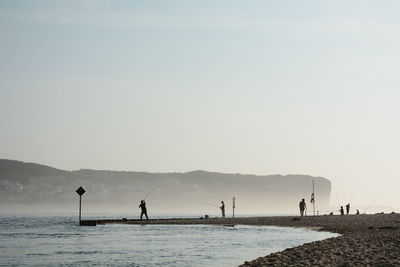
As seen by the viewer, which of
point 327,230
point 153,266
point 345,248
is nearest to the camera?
point 153,266

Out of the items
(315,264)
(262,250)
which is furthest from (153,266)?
(262,250)

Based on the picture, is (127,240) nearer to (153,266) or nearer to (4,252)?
(4,252)

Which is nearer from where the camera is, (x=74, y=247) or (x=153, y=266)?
(x=153, y=266)

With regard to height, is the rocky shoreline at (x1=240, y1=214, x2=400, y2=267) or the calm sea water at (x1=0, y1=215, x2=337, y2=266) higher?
the rocky shoreline at (x1=240, y1=214, x2=400, y2=267)

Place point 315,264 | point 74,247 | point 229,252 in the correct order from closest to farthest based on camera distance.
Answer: point 315,264 < point 229,252 < point 74,247

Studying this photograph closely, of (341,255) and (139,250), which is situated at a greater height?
(341,255)

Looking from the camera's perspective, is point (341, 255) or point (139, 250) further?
point (139, 250)

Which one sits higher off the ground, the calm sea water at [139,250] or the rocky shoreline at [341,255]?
the rocky shoreline at [341,255]

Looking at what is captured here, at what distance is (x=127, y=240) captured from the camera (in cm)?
3688

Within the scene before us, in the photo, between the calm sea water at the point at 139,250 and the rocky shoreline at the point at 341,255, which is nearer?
the rocky shoreline at the point at 341,255

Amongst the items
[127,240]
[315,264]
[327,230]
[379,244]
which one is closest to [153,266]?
[315,264]

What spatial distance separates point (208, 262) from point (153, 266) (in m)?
2.45

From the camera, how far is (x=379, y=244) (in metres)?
28.1

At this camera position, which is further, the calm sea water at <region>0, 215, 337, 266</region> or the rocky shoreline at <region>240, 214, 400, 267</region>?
the calm sea water at <region>0, 215, 337, 266</region>
